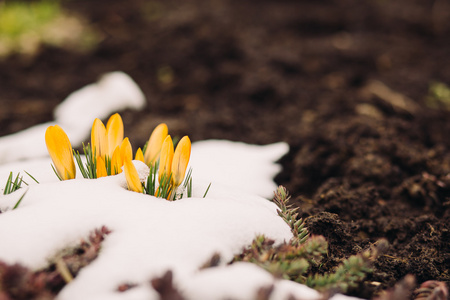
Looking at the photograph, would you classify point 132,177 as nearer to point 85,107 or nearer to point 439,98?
point 85,107

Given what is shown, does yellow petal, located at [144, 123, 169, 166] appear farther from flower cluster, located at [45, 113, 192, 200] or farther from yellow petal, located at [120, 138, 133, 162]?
yellow petal, located at [120, 138, 133, 162]

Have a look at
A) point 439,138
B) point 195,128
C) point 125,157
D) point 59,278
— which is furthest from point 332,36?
point 59,278

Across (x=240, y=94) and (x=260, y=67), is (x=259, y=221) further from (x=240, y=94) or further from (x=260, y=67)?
(x=260, y=67)

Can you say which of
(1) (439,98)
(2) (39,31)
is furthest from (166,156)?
(2) (39,31)

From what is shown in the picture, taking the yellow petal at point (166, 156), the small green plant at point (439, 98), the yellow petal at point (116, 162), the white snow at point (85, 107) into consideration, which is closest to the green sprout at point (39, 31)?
the white snow at point (85, 107)

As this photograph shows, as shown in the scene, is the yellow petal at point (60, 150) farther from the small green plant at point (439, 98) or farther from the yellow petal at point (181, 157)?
the small green plant at point (439, 98)

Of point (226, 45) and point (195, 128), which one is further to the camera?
point (226, 45)
